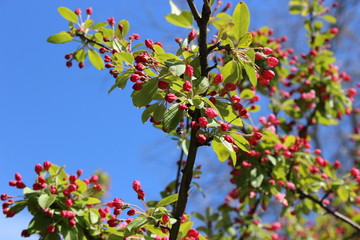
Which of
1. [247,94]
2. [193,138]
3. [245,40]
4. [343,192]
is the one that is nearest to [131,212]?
[193,138]

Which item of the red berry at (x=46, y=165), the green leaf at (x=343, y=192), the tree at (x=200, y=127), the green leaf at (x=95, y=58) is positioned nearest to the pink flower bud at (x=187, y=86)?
the tree at (x=200, y=127)

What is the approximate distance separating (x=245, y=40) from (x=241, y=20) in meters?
0.11

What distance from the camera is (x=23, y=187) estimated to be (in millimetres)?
2570

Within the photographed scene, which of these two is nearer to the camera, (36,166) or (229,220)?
(36,166)

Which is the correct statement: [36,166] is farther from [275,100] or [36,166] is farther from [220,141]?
→ [275,100]

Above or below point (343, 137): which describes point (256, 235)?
below

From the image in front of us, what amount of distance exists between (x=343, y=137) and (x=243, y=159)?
21.6ft

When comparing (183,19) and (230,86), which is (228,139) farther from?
(183,19)

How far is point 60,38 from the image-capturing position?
264 cm

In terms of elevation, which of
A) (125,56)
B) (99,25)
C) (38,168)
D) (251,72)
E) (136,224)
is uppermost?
(99,25)

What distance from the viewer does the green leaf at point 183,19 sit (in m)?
2.57

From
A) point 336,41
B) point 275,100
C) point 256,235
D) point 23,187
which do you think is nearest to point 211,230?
point 256,235

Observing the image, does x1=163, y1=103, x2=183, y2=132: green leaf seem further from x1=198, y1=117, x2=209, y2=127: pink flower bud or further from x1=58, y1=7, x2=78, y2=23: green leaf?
x1=58, y1=7, x2=78, y2=23: green leaf

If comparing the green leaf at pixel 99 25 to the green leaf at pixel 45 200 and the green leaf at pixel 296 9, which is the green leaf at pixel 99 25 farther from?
the green leaf at pixel 296 9
